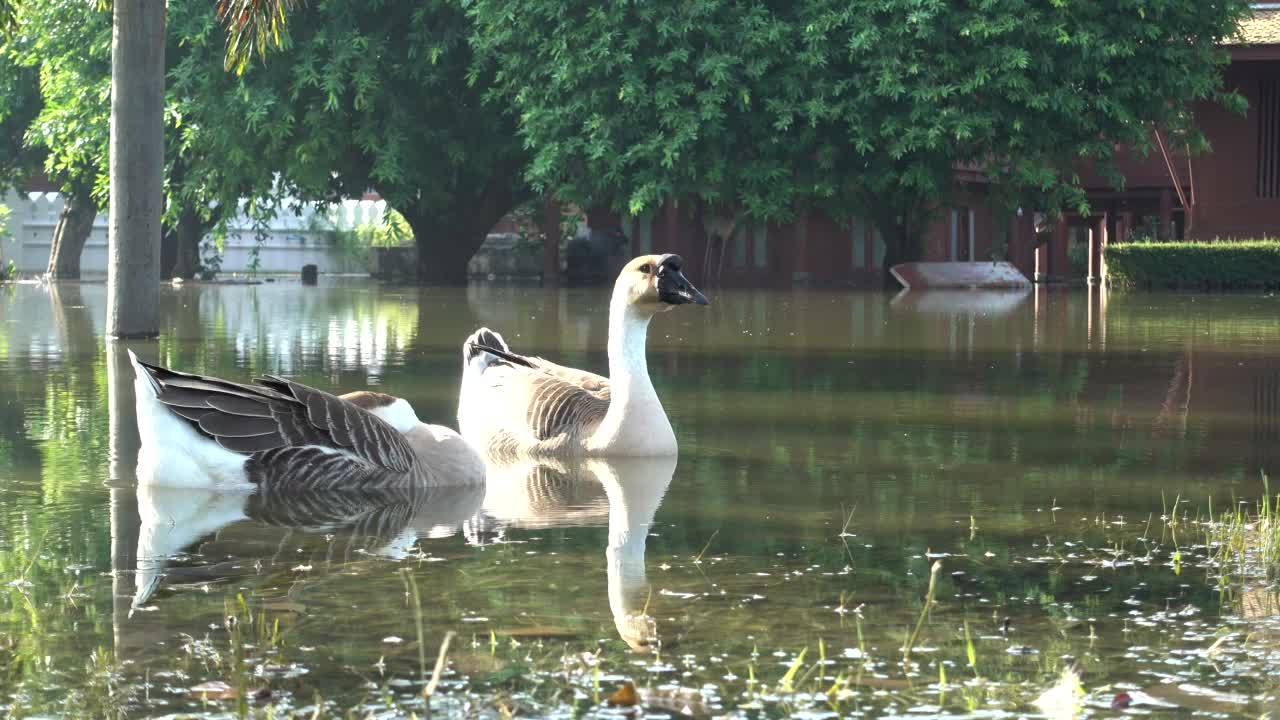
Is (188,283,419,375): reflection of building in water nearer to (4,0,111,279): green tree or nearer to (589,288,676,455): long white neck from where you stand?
(4,0,111,279): green tree

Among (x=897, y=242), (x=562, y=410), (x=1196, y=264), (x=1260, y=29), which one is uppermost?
(x=1260, y=29)

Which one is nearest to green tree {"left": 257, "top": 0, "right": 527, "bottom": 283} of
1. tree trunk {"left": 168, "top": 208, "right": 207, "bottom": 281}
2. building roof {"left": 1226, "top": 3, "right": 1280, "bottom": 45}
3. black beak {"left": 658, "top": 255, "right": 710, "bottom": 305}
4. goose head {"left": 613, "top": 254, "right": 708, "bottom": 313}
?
tree trunk {"left": 168, "top": 208, "right": 207, "bottom": 281}

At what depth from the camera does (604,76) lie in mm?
34219

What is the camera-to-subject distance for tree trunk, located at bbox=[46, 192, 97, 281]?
48.5 m

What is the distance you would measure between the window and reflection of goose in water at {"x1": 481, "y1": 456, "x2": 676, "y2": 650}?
1238 inches

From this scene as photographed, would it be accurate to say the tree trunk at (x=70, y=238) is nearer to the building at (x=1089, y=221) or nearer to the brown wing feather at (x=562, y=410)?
the building at (x=1089, y=221)

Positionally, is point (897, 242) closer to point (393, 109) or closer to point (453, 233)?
point (453, 233)

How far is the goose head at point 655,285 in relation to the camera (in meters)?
9.52

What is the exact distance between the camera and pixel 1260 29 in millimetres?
37219

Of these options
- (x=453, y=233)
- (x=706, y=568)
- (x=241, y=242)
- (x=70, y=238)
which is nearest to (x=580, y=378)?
(x=706, y=568)

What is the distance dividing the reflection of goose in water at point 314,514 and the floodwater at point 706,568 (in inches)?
1.1

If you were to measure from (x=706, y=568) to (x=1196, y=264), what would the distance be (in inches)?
1130

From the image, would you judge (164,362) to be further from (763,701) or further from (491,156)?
(491,156)

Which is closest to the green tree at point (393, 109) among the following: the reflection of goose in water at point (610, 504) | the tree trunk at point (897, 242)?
the tree trunk at point (897, 242)
